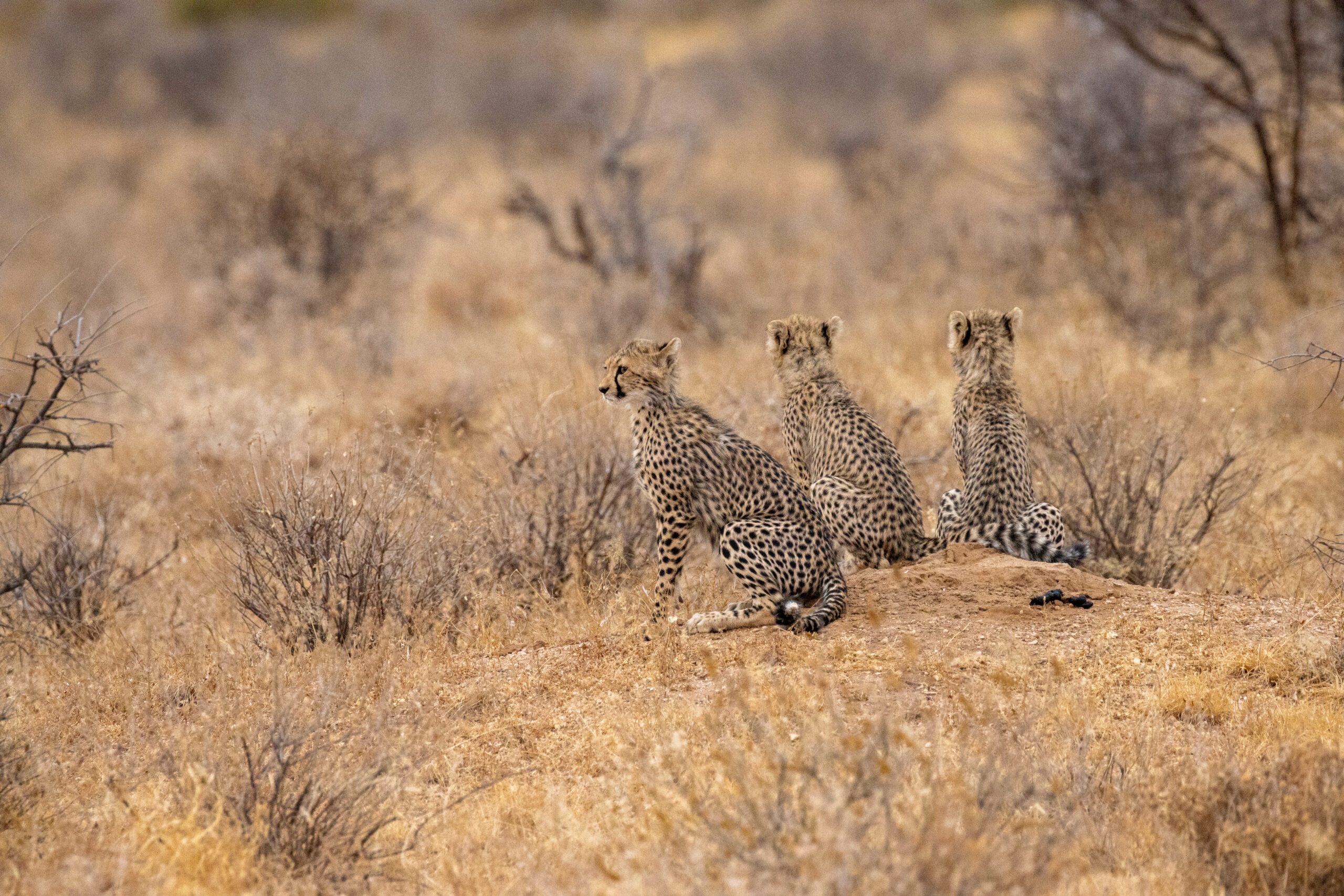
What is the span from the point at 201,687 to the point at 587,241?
289 inches

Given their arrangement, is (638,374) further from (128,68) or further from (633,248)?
(128,68)

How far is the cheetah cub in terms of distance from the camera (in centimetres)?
585

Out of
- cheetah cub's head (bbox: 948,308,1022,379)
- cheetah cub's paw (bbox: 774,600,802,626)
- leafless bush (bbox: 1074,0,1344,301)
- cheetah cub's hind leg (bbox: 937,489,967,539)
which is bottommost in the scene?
cheetah cub's paw (bbox: 774,600,802,626)

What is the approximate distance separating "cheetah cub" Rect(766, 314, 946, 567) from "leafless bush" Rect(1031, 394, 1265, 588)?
0.94m

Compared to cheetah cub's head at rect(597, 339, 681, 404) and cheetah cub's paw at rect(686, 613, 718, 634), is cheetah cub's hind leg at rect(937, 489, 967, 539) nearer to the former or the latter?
cheetah cub's paw at rect(686, 613, 718, 634)

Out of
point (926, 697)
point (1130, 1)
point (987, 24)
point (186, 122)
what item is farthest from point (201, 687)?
point (987, 24)

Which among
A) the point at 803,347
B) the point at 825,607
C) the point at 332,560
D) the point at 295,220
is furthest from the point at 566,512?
the point at 295,220

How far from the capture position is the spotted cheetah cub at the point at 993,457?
19.3 feet

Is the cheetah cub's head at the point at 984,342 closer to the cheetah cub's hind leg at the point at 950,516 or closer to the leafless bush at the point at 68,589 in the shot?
the cheetah cub's hind leg at the point at 950,516

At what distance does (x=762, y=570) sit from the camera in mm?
5324

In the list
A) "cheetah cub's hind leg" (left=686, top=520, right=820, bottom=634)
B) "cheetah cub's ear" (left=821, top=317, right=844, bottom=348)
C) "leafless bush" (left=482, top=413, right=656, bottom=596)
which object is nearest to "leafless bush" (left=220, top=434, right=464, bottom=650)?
"leafless bush" (left=482, top=413, right=656, bottom=596)

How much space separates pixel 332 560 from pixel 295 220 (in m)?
7.97

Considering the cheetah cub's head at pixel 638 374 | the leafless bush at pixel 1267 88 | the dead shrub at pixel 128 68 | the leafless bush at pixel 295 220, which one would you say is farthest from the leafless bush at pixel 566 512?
the dead shrub at pixel 128 68

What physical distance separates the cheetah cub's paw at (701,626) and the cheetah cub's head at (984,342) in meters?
1.89
